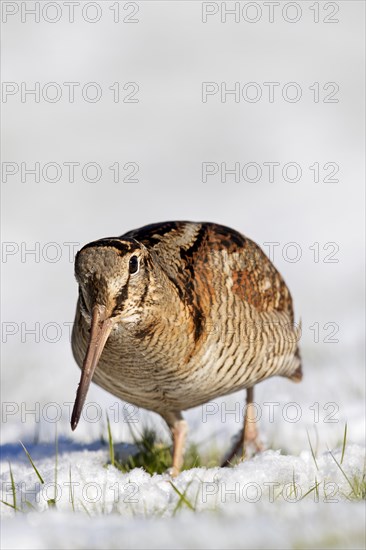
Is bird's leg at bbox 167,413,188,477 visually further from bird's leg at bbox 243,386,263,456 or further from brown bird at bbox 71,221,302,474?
bird's leg at bbox 243,386,263,456

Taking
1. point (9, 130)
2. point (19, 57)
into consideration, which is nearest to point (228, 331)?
point (9, 130)

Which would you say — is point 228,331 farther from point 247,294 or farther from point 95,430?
point 95,430

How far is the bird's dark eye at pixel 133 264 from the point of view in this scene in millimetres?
4637

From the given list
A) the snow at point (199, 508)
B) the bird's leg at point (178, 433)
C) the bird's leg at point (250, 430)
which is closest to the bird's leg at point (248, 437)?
the bird's leg at point (250, 430)

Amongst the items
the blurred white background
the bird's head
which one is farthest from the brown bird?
the blurred white background

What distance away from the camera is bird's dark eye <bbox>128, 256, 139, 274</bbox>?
183 inches

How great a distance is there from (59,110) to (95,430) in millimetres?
11142

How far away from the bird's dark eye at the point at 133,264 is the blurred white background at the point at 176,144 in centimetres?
399

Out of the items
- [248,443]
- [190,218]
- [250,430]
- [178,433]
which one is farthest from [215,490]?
[190,218]

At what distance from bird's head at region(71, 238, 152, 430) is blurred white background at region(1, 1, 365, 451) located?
391 centimetres

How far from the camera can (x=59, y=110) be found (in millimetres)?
17188

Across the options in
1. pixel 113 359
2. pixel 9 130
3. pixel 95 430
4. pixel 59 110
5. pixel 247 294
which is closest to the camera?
pixel 113 359

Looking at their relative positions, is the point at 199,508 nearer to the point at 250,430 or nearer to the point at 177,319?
the point at 177,319

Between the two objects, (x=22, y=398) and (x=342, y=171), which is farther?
(x=342, y=171)
